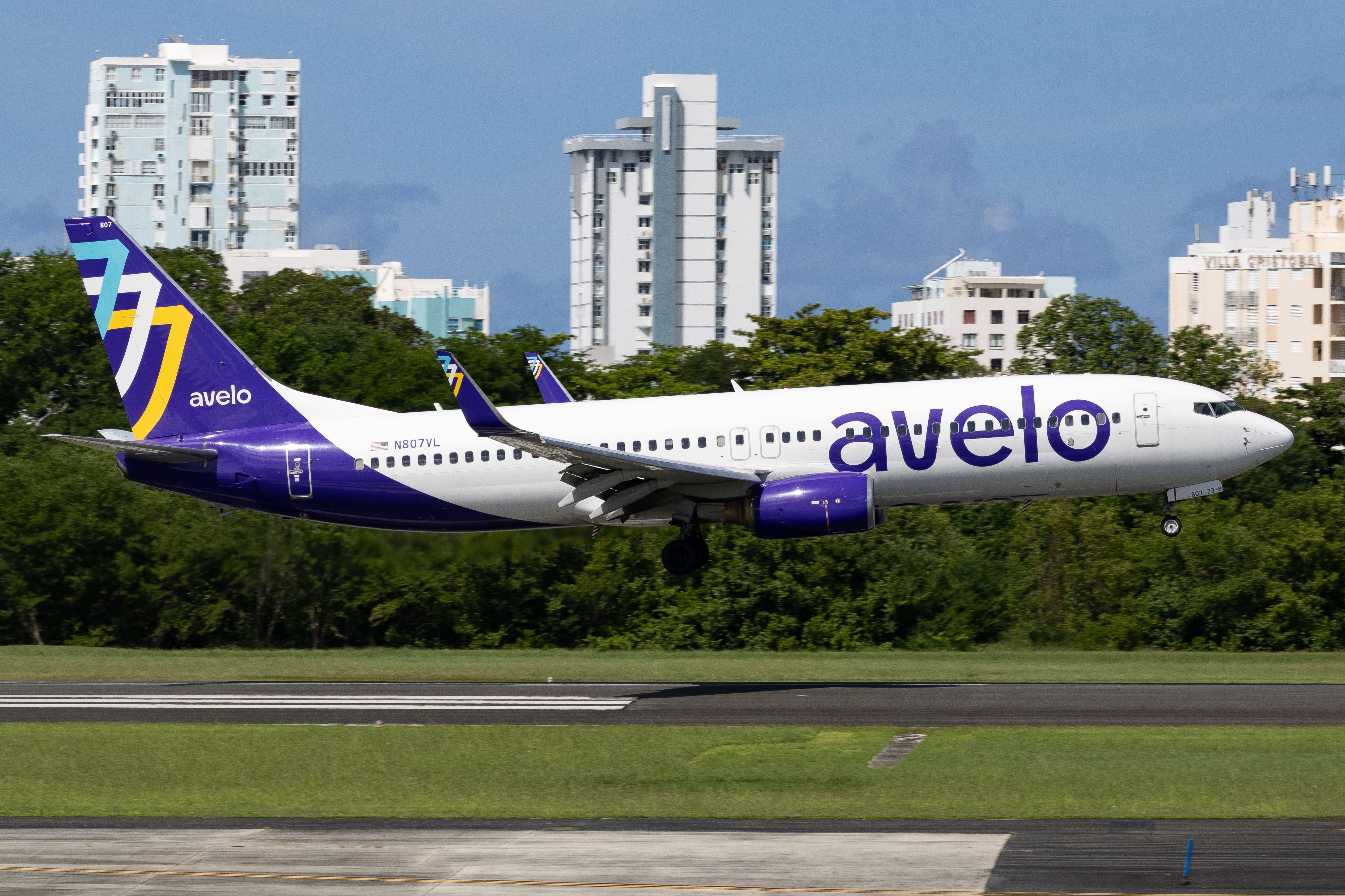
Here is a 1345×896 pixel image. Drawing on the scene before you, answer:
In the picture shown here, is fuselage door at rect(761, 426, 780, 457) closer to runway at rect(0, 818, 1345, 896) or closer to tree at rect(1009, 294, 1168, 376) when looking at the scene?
runway at rect(0, 818, 1345, 896)

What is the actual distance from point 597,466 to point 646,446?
2.53 meters

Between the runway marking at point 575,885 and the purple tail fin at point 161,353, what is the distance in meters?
21.0

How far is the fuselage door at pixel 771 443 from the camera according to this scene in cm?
3497

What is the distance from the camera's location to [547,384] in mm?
40031

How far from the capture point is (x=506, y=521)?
1460 inches

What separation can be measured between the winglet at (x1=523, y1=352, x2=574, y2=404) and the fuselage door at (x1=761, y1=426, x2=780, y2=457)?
20.5 ft

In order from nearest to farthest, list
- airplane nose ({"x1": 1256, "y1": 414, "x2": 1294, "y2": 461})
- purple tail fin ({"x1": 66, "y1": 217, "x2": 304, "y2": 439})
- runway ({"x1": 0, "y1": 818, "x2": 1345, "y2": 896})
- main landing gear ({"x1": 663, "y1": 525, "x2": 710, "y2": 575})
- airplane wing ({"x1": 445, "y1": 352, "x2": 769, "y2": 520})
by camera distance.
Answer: runway ({"x1": 0, "y1": 818, "x2": 1345, "y2": 896}) → airplane wing ({"x1": 445, "y1": 352, "x2": 769, "y2": 520}) → airplane nose ({"x1": 1256, "y1": 414, "x2": 1294, "y2": 461}) → main landing gear ({"x1": 663, "y1": 525, "x2": 710, "y2": 575}) → purple tail fin ({"x1": 66, "y1": 217, "x2": 304, "y2": 439})

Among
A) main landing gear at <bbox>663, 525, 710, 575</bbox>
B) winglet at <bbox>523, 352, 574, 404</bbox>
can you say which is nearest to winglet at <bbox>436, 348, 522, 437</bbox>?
main landing gear at <bbox>663, 525, 710, 575</bbox>

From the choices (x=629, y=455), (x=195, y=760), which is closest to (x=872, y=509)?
(x=629, y=455)

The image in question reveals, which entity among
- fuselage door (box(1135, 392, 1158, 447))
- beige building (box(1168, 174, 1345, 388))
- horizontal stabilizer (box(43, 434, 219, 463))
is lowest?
horizontal stabilizer (box(43, 434, 219, 463))

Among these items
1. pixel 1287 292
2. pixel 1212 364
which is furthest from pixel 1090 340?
pixel 1287 292

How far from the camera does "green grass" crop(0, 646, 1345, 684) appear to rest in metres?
34.4

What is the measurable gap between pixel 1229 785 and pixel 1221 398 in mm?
16354

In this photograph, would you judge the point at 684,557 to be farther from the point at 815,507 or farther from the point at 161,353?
the point at 161,353
